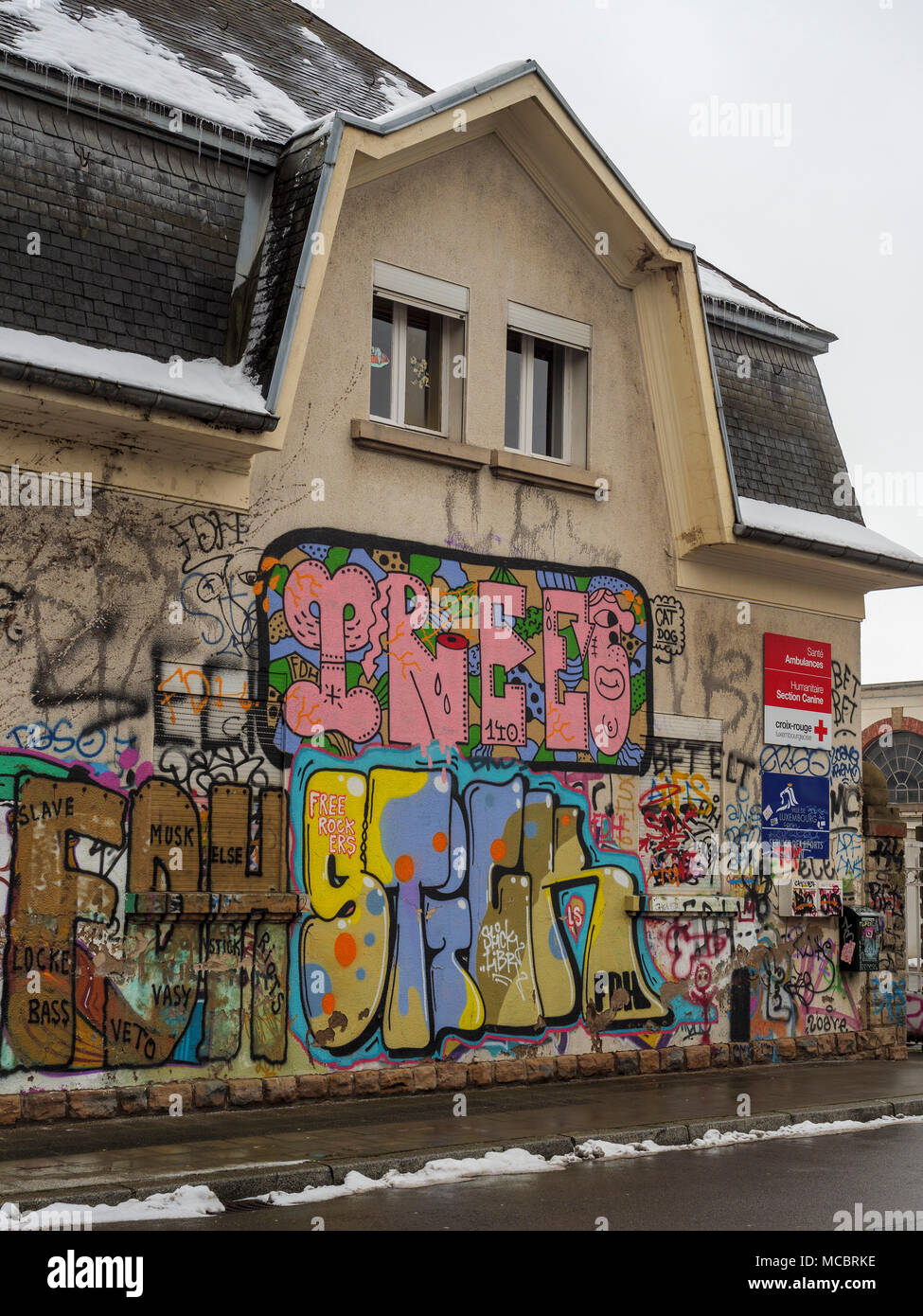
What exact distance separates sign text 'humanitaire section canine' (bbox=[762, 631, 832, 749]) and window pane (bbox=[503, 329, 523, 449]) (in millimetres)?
3616

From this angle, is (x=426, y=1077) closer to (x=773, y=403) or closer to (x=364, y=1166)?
(x=364, y=1166)

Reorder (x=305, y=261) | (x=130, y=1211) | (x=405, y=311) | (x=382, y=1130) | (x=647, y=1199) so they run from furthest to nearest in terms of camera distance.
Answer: (x=405, y=311) < (x=305, y=261) < (x=382, y=1130) < (x=647, y=1199) < (x=130, y=1211)

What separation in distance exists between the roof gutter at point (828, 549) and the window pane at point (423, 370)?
3139mm

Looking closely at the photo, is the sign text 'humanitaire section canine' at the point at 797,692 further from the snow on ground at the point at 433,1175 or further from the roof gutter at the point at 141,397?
the roof gutter at the point at 141,397

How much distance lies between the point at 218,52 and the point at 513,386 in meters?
4.00

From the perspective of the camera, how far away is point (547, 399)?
14.5 metres

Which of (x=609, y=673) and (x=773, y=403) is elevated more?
(x=773, y=403)

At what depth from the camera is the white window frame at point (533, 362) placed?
1402 cm

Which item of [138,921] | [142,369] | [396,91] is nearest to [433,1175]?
[138,921]

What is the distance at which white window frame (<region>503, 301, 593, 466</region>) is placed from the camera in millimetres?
14016

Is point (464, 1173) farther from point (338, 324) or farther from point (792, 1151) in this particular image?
point (338, 324)

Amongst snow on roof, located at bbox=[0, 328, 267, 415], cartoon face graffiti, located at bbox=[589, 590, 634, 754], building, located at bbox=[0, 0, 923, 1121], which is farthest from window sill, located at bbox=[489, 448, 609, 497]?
snow on roof, located at bbox=[0, 328, 267, 415]

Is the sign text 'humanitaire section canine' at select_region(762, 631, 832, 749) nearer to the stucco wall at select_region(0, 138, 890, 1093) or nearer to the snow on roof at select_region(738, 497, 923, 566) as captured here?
the stucco wall at select_region(0, 138, 890, 1093)
